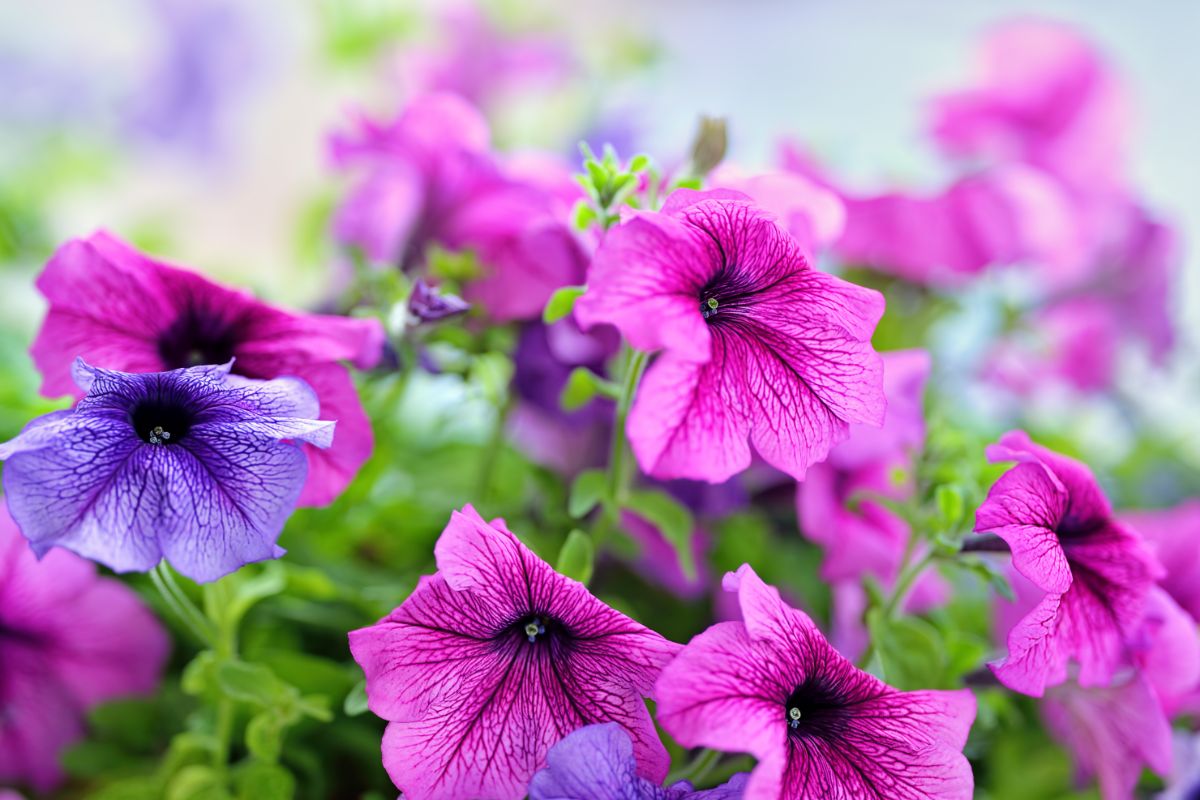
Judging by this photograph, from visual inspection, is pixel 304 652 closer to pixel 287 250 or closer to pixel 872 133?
pixel 287 250

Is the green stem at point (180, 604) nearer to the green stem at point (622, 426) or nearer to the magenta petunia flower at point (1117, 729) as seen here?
the green stem at point (622, 426)

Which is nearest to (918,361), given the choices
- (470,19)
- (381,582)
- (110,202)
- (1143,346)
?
(381,582)

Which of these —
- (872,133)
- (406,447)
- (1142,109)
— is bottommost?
(872,133)

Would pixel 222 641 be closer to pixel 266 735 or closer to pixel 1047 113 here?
pixel 266 735

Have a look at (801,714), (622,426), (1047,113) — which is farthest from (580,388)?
(1047,113)

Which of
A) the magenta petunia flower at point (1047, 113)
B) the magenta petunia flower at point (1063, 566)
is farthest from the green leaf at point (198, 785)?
the magenta petunia flower at point (1047, 113)

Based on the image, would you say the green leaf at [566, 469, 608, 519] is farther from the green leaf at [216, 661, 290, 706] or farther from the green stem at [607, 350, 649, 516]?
the green leaf at [216, 661, 290, 706]

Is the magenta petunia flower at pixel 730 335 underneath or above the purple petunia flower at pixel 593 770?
above
